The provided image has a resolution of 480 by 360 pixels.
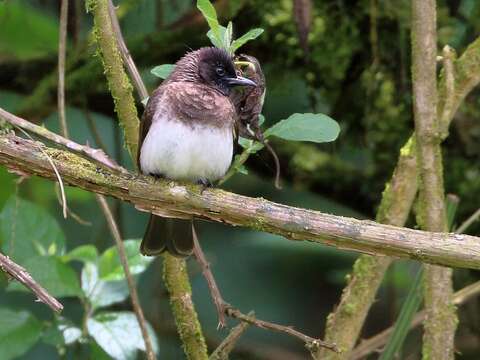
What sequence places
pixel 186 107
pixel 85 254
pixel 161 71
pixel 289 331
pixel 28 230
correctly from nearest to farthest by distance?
pixel 289 331, pixel 161 71, pixel 186 107, pixel 85 254, pixel 28 230

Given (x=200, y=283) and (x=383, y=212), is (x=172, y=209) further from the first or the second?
(x=200, y=283)

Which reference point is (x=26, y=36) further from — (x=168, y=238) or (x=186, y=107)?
(x=168, y=238)

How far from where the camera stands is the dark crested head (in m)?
3.13

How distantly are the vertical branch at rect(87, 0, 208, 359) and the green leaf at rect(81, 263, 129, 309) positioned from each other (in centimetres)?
26

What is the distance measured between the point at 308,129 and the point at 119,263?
98cm

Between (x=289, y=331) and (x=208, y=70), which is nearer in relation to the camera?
(x=289, y=331)

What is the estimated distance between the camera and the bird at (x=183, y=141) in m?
2.92

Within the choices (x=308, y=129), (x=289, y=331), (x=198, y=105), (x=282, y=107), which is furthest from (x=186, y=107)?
(x=282, y=107)

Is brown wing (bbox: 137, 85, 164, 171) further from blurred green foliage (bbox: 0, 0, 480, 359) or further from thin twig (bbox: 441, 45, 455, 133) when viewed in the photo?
thin twig (bbox: 441, 45, 455, 133)

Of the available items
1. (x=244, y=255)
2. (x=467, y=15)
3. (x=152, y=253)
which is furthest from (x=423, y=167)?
(x=244, y=255)

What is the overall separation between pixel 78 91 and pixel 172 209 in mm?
1963

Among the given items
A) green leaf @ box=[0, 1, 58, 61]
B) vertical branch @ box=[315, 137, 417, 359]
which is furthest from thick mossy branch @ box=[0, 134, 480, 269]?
green leaf @ box=[0, 1, 58, 61]

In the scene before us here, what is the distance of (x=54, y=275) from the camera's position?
10.2ft

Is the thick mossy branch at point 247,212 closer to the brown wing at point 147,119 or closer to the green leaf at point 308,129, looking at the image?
the green leaf at point 308,129
